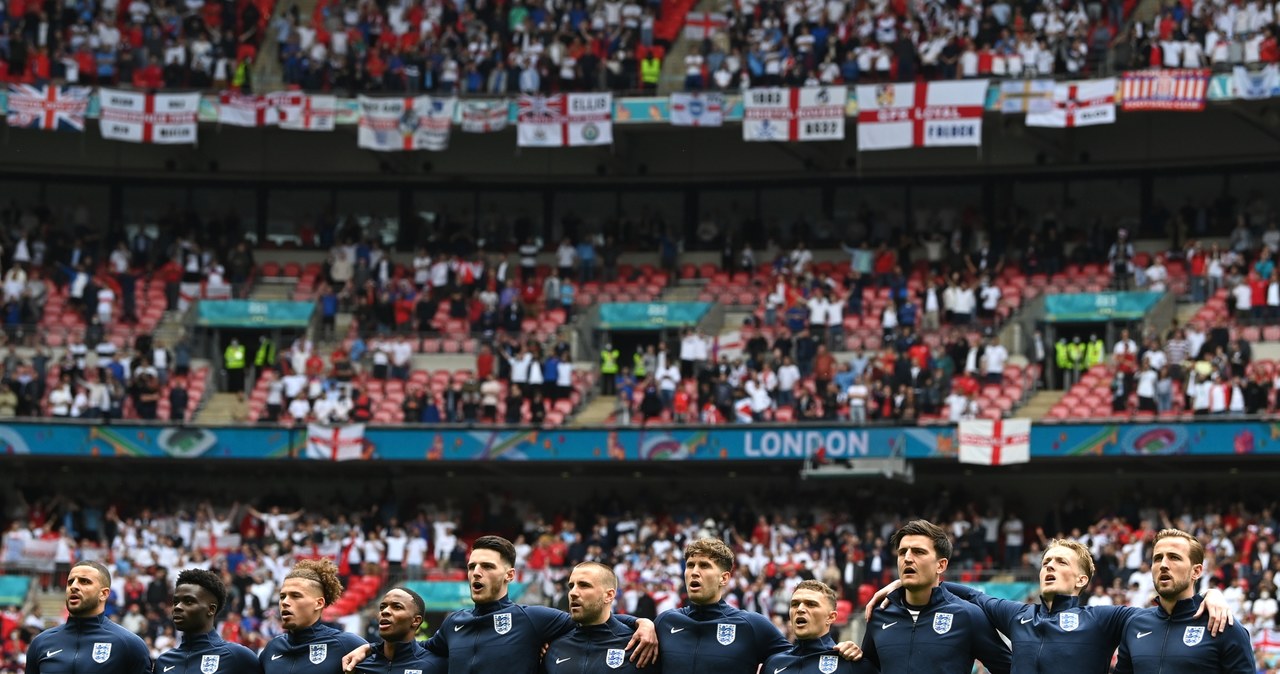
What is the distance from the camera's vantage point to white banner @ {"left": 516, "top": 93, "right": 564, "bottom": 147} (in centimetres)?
4019

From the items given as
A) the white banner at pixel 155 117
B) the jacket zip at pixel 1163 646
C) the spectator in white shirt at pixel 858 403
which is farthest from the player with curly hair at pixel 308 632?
the white banner at pixel 155 117

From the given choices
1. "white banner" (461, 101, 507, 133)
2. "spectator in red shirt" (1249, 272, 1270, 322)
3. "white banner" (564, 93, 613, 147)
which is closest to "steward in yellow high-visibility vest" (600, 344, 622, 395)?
"white banner" (564, 93, 613, 147)

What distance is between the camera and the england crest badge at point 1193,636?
11234 millimetres

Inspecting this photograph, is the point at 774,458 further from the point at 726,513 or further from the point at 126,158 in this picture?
the point at 126,158

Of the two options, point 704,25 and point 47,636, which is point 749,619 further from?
point 704,25

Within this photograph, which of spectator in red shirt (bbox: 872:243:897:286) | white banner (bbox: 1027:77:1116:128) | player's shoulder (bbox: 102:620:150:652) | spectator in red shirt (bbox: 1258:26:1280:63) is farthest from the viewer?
spectator in red shirt (bbox: 872:243:897:286)

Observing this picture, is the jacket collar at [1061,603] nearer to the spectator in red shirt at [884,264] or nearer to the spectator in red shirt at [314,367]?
the spectator in red shirt at [314,367]

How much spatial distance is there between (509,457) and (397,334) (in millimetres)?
4262

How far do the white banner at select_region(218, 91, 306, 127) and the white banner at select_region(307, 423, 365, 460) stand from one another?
732 cm

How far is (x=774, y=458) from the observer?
35.8 meters

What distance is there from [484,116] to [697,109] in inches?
174

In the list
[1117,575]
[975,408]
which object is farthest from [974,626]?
[975,408]

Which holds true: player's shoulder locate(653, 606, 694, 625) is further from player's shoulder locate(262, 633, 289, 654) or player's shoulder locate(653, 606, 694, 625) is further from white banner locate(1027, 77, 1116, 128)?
white banner locate(1027, 77, 1116, 128)

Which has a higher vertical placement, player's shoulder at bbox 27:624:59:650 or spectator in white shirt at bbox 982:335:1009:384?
spectator in white shirt at bbox 982:335:1009:384
